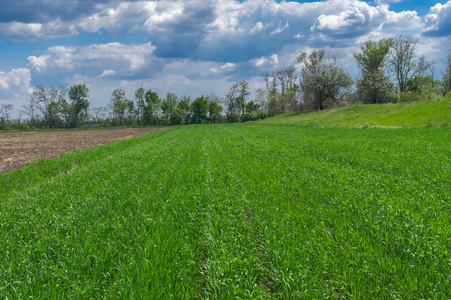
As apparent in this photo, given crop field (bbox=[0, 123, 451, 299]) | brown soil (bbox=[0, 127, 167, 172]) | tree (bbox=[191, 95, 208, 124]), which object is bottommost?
crop field (bbox=[0, 123, 451, 299])

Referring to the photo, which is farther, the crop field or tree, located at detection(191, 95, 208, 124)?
tree, located at detection(191, 95, 208, 124)

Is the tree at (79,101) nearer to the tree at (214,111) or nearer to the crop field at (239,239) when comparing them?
the tree at (214,111)

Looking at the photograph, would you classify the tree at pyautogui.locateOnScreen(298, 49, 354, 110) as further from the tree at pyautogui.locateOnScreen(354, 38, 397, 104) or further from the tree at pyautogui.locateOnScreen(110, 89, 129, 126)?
the tree at pyautogui.locateOnScreen(110, 89, 129, 126)

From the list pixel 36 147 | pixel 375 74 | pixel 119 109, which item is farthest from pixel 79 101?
pixel 375 74

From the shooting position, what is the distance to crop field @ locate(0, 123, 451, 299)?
3271 mm

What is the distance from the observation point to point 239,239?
15.3ft

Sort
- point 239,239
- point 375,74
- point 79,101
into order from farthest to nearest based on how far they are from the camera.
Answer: point 79,101
point 375,74
point 239,239

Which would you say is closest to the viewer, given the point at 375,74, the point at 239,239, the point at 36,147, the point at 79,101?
the point at 239,239

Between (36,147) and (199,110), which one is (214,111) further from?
(36,147)

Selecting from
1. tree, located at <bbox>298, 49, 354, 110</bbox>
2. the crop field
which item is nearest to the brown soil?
the crop field

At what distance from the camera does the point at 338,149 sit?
14.8 meters

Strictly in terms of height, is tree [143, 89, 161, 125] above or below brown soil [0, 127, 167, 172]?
above

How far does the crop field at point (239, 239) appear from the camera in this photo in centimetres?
327

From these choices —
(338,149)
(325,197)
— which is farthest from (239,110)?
(325,197)
